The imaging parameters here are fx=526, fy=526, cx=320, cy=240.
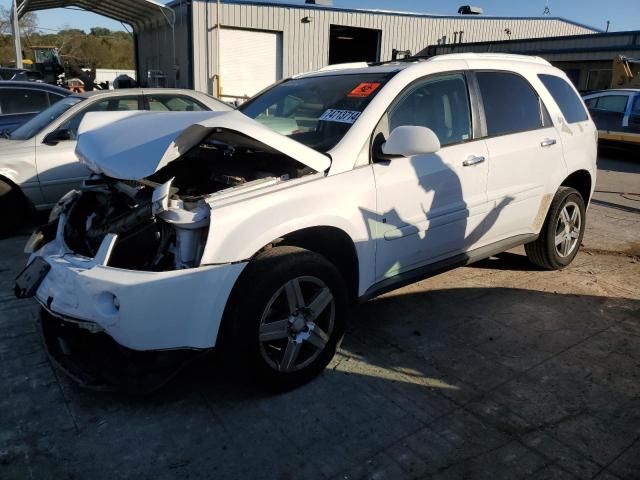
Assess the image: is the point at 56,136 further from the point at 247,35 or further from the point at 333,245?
the point at 247,35

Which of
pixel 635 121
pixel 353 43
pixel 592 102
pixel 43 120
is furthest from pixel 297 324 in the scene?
pixel 353 43

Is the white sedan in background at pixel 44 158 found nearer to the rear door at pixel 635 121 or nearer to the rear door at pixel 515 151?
the rear door at pixel 515 151

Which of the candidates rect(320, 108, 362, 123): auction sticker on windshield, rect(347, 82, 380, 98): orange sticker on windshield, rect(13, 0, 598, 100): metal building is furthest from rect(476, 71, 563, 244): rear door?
rect(13, 0, 598, 100): metal building

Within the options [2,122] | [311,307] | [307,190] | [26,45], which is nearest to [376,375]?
[311,307]

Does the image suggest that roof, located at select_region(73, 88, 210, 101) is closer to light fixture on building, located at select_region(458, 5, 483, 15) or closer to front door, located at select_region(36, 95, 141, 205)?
front door, located at select_region(36, 95, 141, 205)

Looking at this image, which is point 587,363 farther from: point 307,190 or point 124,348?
point 124,348

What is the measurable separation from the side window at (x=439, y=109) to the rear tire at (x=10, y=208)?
4.52 meters

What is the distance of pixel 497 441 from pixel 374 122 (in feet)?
6.32

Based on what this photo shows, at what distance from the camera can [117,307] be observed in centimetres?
246

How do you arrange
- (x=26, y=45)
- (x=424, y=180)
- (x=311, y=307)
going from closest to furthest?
(x=311, y=307)
(x=424, y=180)
(x=26, y=45)

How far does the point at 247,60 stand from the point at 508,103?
17587mm

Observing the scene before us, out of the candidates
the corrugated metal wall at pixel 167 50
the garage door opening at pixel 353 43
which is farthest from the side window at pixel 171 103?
the garage door opening at pixel 353 43

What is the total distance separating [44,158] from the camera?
19.4 feet

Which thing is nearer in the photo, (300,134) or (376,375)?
(376,375)
